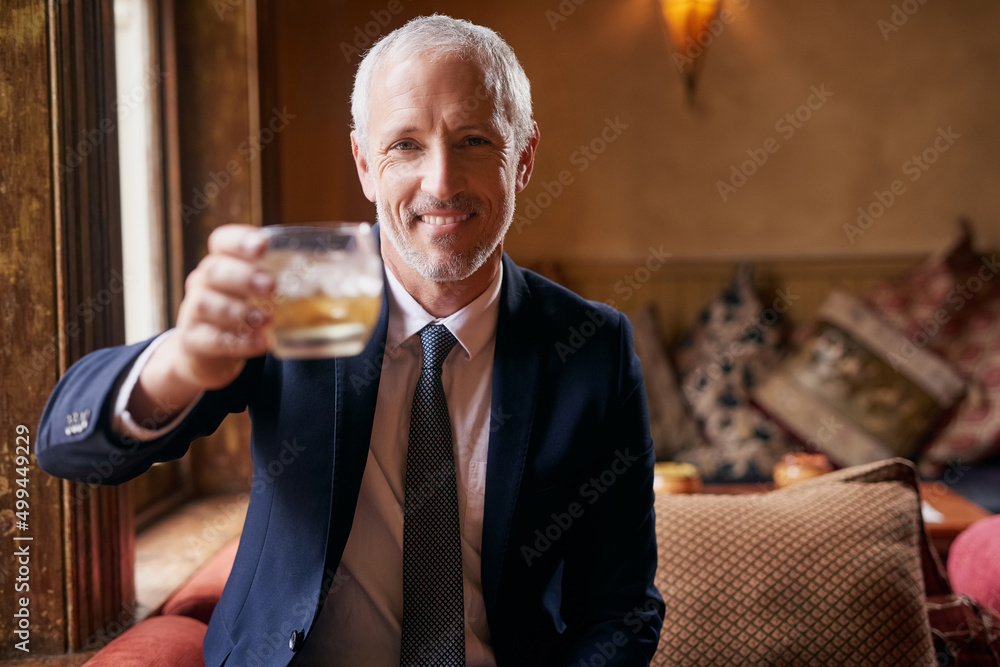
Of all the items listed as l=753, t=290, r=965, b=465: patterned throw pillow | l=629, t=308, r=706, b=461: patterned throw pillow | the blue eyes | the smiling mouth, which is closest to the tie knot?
the smiling mouth

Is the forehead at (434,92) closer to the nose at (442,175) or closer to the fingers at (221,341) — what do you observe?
the nose at (442,175)

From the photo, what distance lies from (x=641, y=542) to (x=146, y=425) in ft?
2.64

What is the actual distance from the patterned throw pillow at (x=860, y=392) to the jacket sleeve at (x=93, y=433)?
9.55 feet

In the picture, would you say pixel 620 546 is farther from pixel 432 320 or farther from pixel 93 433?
pixel 93 433

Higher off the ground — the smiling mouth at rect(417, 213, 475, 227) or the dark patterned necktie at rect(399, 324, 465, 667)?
the smiling mouth at rect(417, 213, 475, 227)

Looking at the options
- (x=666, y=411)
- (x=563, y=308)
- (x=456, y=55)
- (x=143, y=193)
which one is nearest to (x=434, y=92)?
(x=456, y=55)

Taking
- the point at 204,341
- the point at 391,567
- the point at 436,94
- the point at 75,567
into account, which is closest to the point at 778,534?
the point at 391,567

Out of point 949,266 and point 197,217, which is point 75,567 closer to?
point 197,217

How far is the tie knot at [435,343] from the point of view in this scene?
1.26 metres

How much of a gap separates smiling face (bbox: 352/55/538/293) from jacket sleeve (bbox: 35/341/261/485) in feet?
1.48

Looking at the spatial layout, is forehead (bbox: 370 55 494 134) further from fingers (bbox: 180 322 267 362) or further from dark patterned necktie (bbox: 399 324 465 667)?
fingers (bbox: 180 322 267 362)

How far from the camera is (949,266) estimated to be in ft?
11.6

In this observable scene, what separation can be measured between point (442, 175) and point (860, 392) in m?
2.71

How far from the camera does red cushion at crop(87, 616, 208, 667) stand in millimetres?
1169
